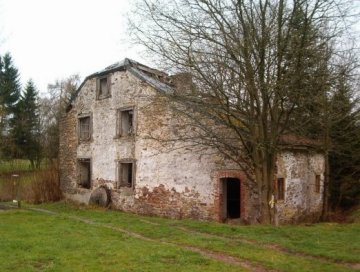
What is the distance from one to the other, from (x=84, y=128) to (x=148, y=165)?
5816 mm

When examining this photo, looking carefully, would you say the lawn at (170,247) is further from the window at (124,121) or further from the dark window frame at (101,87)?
the dark window frame at (101,87)

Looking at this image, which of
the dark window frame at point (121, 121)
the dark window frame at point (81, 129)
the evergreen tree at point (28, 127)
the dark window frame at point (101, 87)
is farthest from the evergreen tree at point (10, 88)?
the dark window frame at point (121, 121)

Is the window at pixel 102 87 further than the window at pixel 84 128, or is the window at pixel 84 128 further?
the window at pixel 84 128

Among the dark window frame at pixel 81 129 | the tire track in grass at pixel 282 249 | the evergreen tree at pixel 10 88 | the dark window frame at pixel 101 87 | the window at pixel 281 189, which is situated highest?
the evergreen tree at pixel 10 88

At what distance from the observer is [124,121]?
61.8 ft

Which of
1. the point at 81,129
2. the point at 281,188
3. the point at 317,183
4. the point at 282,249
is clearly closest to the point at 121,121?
the point at 81,129

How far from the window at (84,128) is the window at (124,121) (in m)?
2.57

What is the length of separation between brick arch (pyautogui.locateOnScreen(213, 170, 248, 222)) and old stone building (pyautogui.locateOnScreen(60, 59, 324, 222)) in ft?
0.12

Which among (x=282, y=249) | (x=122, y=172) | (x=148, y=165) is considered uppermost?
(x=148, y=165)

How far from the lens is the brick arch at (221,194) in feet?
46.8

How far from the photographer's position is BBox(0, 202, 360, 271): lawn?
7559mm

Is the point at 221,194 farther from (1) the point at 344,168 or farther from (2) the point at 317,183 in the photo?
(1) the point at 344,168

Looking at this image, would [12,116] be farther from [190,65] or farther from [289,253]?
[289,253]

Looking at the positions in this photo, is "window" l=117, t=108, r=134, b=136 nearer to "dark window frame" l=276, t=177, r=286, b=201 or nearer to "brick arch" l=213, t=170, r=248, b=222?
"brick arch" l=213, t=170, r=248, b=222
